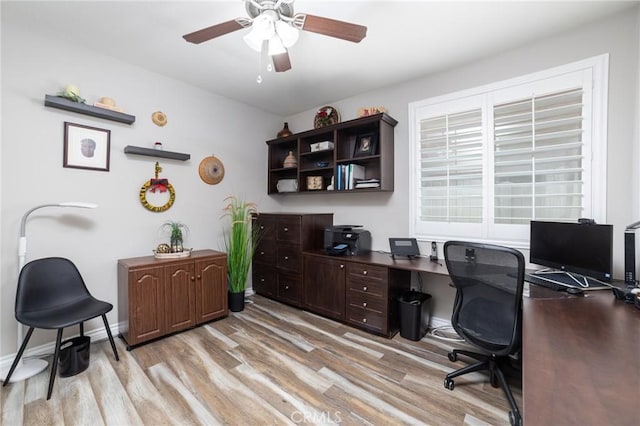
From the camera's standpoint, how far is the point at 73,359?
1934 mm

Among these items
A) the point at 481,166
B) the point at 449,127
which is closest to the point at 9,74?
the point at 449,127

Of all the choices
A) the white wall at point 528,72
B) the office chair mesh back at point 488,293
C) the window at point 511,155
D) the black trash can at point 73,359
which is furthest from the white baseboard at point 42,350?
the window at point 511,155

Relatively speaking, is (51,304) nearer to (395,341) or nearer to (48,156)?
(48,156)

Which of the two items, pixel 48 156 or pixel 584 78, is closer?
pixel 584 78

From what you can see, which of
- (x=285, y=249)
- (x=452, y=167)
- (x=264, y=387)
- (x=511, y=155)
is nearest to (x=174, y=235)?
(x=285, y=249)

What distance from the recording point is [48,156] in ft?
7.25

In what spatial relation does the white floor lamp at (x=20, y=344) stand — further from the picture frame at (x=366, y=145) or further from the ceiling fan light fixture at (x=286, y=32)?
the picture frame at (x=366, y=145)

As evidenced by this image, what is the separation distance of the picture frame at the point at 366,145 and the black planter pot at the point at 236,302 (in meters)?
2.25

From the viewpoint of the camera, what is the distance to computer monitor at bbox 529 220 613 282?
1725 millimetres

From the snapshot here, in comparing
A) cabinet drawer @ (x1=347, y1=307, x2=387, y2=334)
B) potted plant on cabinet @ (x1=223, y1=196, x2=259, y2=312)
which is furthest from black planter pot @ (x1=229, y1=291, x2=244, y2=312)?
cabinet drawer @ (x1=347, y1=307, x2=387, y2=334)

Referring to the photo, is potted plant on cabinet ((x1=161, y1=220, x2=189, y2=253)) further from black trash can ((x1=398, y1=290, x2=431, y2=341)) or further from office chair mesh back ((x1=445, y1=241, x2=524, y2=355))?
office chair mesh back ((x1=445, y1=241, x2=524, y2=355))

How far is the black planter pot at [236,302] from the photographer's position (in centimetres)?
314

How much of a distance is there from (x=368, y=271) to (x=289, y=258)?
112 cm

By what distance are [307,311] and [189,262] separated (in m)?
1.46
